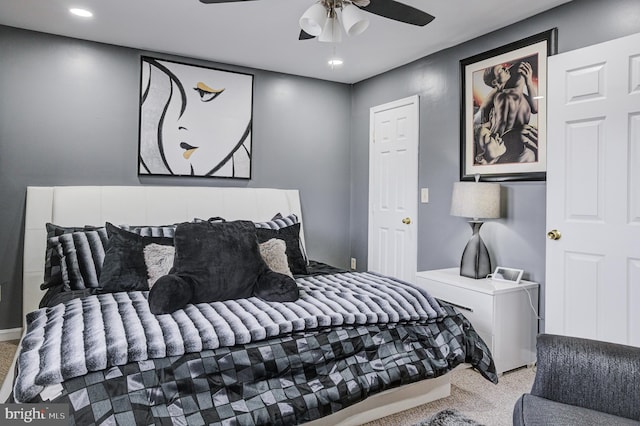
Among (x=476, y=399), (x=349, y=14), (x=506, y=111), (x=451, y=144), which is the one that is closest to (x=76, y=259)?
(x=349, y=14)

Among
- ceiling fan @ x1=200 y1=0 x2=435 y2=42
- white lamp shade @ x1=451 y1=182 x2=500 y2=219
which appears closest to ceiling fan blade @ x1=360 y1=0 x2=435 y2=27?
ceiling fan @ x1=200 y1=0 x2=435 y2=42

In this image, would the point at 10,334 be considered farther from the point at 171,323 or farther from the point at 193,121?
the point at 171,323

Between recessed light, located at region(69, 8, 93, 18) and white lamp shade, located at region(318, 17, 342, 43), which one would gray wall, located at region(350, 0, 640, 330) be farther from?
recessed light, located at region(69, 8, 93, 18)

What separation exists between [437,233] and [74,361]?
2958mm

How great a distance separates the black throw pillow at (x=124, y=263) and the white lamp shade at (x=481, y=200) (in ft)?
6.90

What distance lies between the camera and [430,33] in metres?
3.27

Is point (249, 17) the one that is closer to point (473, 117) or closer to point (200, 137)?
point (200, 137)

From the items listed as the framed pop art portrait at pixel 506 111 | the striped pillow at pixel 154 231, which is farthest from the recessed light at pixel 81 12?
the framed pop art portrait at pixel 506 111

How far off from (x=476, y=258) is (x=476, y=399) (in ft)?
3.33

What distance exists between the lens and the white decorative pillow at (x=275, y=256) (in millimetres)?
2707

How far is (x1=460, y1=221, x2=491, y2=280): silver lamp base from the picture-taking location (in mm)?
3080

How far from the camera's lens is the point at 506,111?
10.3ft

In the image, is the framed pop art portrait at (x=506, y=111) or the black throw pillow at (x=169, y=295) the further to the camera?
the framed pop art portrait at (x=506, y=111)

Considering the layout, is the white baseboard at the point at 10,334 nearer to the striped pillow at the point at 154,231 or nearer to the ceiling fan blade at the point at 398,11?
the striped pillow at the point at 154,231
